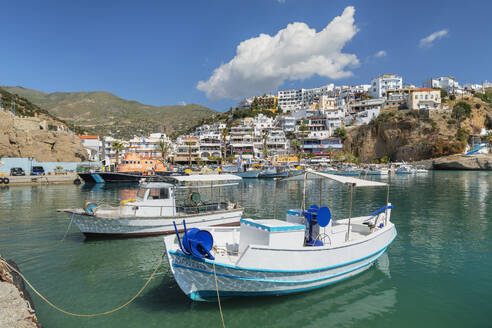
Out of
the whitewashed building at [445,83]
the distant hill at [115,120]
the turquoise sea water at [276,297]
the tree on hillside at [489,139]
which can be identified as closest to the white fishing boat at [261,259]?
the turquoise sea water at [276,297]

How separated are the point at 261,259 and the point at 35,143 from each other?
6889cm

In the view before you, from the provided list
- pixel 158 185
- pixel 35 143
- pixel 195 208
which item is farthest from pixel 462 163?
pixel 35 143

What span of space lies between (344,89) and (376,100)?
24.8 metres

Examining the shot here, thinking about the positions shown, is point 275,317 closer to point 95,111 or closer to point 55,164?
point 55,164

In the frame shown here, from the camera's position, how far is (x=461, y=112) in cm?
8931

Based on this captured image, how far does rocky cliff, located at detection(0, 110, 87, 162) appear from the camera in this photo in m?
54.6

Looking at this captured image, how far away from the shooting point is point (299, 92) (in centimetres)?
15062

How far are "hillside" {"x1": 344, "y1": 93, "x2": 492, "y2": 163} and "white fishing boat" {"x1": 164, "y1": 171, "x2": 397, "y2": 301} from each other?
93.3 metres

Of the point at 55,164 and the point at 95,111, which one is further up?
the point at 95,111

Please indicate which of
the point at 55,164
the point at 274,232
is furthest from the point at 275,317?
the point at 55,164

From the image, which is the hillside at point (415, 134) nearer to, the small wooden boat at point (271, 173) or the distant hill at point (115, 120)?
the small wooden boat at point (271, 173)

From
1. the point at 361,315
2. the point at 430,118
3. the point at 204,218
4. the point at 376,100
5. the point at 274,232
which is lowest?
the point at 361,315

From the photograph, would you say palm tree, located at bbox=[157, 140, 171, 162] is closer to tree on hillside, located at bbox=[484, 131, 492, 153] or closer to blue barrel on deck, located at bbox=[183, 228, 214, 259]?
blue barrel on deck, located at bbox=[183, 228, 214, 259]

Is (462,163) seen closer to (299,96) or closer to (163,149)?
(163,149)
